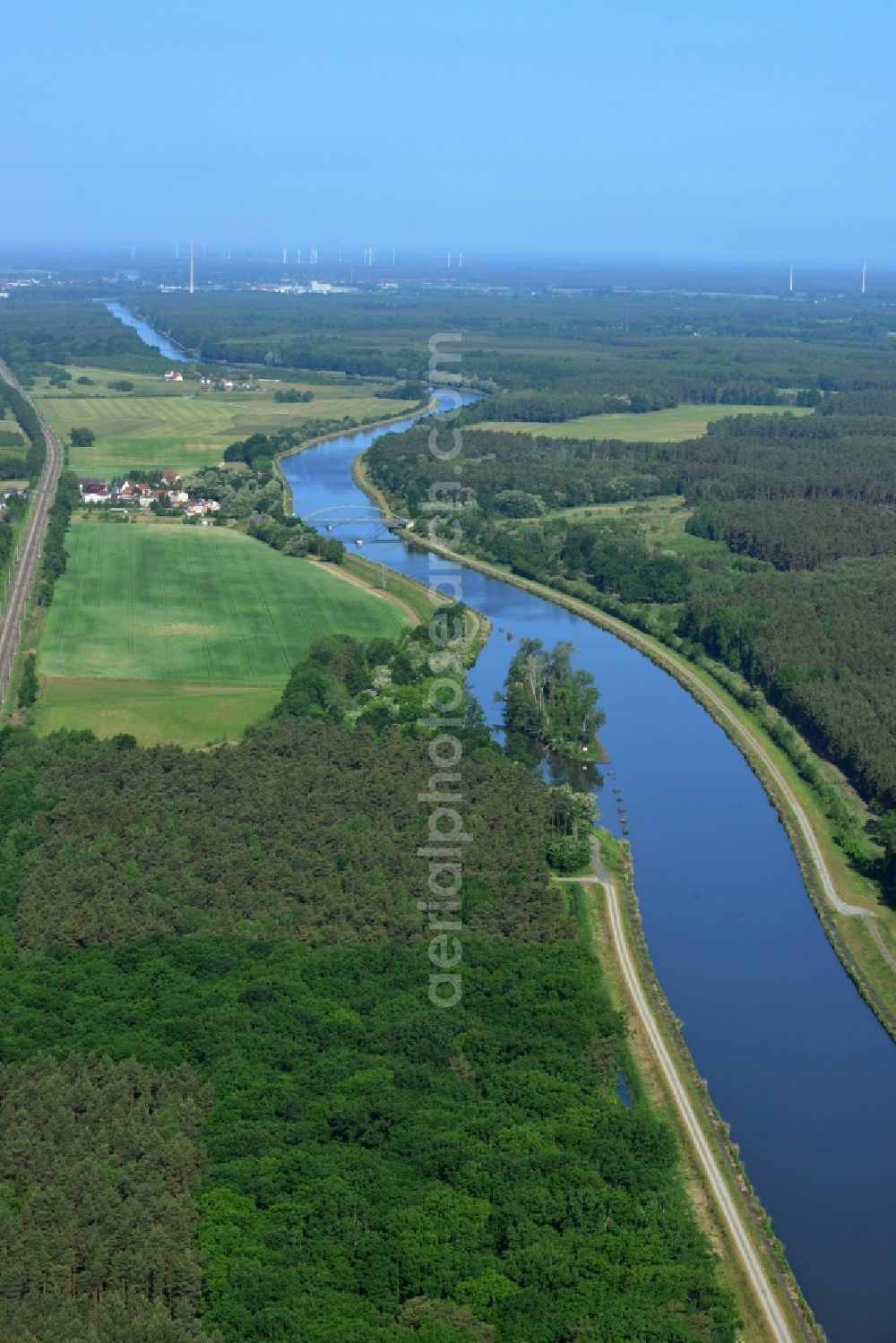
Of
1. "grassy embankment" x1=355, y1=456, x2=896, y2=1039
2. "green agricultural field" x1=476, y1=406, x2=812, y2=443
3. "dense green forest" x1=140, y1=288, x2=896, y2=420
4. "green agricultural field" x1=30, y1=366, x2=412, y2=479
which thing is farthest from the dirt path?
"dense green forest" x1=140, y1=288, x2=896, y2=420

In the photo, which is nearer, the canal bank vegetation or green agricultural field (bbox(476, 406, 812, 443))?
the canal bank vegetation

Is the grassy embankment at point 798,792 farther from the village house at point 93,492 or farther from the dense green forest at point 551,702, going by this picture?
the village house at point 93,492

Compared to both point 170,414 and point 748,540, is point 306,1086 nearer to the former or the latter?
point 748,540

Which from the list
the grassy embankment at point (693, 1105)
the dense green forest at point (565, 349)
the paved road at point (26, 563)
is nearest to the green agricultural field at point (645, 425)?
the dense green forest at point (565, 349)

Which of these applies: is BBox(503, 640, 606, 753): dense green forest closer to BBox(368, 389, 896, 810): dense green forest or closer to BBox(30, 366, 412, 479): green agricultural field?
BBox(368, 389, 896, 810): dense green forest

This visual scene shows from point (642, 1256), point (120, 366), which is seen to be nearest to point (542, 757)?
point (642, 1256)

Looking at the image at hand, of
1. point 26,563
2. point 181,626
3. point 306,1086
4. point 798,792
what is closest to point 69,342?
point 26,563

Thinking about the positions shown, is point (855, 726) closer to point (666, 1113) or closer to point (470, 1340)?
point (666, 1113)
